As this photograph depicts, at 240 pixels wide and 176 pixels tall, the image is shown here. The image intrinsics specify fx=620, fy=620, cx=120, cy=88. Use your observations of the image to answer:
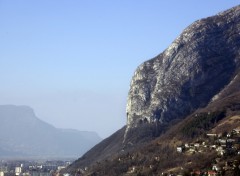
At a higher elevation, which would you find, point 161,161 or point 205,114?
point 205,114

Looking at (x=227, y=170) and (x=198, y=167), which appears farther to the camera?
(x=198, y=167)

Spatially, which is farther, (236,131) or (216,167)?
(236,131)

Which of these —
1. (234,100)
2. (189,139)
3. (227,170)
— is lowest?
(227,170)

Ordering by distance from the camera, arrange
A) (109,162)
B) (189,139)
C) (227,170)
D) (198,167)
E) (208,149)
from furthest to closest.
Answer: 1. (109,162)
2. (189,139)
3. (208,149)
4. (198,167)
5. (227,170)

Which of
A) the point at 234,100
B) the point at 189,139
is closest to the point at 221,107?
the point at 234,100

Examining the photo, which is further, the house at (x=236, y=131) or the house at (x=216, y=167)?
the house at (x=236, y=131)

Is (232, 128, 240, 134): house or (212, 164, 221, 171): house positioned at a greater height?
(232, 128, 240, 134): house

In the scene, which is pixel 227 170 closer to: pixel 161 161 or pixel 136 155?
pixel 161 161

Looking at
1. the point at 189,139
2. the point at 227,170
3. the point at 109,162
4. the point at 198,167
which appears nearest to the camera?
the point at 227,170

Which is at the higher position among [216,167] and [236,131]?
[236,131]

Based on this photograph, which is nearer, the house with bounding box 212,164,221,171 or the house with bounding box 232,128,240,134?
the house with bounding box 212,164,221,171

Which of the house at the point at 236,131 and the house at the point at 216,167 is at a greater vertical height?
the house at the point at 236,131
